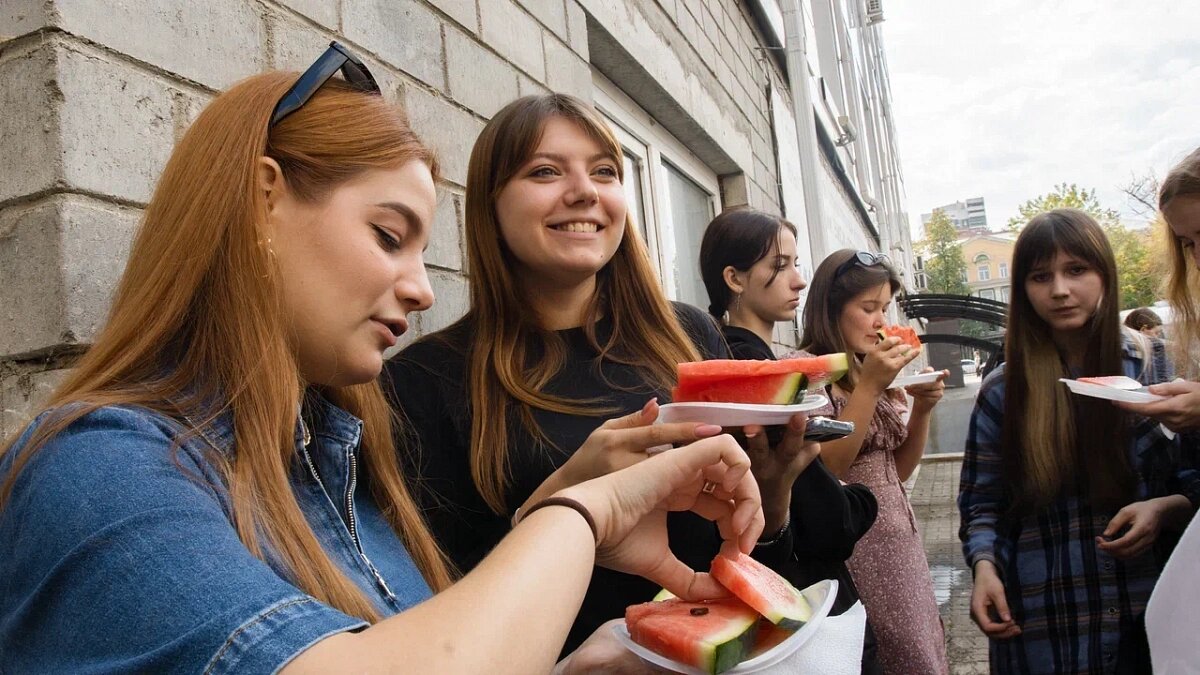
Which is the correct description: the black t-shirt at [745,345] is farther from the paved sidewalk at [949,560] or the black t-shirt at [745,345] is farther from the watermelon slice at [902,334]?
the paved sidewalk at [949,560]

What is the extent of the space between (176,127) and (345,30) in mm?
756

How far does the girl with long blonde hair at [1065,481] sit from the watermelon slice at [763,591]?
1.75 metres

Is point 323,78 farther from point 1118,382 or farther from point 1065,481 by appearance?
point 1065,481

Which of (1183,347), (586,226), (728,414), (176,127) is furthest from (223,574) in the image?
(1183,347)

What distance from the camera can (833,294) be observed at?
3830 millimetres

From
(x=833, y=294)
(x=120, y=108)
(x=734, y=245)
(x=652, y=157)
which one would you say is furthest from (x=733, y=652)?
(x=652, y=157)

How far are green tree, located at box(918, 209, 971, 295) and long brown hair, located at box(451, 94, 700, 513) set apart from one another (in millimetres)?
61908

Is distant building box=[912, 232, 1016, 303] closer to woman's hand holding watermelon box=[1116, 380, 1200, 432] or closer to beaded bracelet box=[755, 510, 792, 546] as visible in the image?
woman's hand holding watermelon box=[1116, 380, 1200, 432]

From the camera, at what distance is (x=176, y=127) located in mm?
1811

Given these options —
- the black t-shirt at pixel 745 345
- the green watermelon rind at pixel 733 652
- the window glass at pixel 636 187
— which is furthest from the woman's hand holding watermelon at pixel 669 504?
the window glass at pixel 636 187

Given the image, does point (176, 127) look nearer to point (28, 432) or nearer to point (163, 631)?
point (28, 432)

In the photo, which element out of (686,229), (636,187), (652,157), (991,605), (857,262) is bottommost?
(991,605)

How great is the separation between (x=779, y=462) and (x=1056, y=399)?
5.14 feet

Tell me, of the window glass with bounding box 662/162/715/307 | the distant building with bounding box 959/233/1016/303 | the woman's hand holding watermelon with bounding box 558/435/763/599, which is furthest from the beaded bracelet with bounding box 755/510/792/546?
the distant building with bounding box 959/233/1016/303
